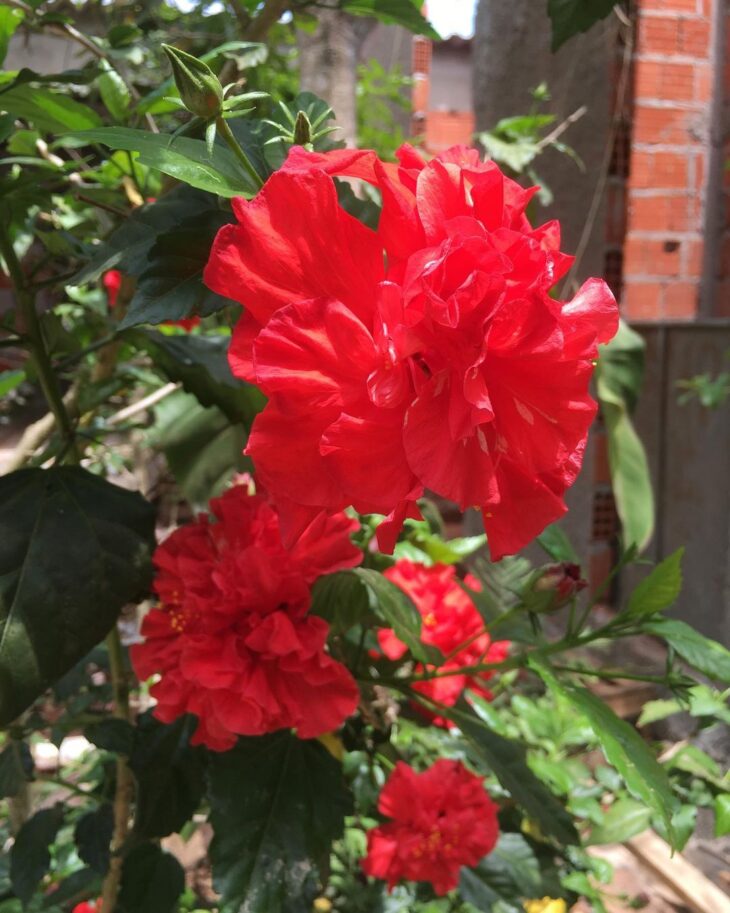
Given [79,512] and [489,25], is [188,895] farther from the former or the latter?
[489,25]

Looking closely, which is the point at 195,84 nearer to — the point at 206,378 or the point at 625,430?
the point at 206,378

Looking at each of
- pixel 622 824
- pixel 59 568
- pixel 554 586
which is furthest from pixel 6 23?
pixel 622 824

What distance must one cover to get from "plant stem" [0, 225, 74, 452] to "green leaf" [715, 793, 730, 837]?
0.71 m

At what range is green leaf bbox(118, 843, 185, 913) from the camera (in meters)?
0.59

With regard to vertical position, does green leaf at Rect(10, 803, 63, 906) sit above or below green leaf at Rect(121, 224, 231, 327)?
below

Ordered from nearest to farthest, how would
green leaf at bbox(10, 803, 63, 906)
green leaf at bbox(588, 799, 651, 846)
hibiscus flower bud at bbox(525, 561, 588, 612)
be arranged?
hibiscus flower bud at bbox(525, 561, 588, 612) → green leaf at bbox(10, 803, 63, 906) → green leaf at bbox(588, 799, 651, 846)

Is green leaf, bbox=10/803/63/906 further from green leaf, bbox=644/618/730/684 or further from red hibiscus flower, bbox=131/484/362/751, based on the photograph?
green leaf, bbox=644/618/730/684

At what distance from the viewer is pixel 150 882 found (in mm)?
605

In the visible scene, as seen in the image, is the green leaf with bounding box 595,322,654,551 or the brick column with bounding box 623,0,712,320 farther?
the brick column with bounding box 623,0,712,320

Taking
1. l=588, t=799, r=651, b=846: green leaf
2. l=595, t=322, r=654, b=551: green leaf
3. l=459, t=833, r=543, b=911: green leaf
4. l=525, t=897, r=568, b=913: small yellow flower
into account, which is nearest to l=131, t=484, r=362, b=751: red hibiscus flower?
l=459, t=833, r=543, b=911: green leaf

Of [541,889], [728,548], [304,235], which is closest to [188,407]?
[304,235]

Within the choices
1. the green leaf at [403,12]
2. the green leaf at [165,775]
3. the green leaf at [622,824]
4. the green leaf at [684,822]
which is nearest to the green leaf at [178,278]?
the green leaf at [403,12]

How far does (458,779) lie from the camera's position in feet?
2.68

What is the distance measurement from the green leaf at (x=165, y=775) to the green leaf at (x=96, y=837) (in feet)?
0.44
